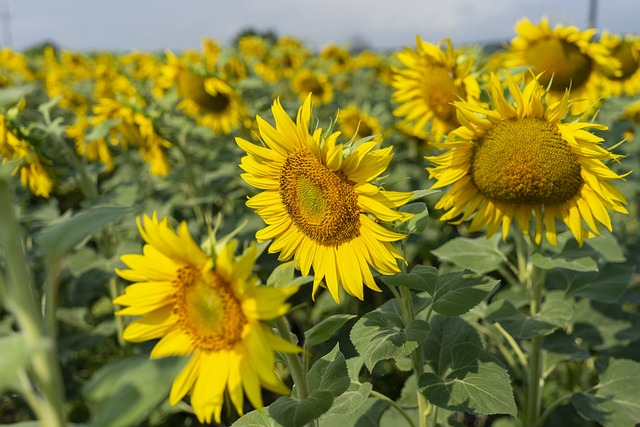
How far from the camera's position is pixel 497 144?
167cm

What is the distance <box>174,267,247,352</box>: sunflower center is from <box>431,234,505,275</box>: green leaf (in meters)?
1.04

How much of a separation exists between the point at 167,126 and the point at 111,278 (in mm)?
1137

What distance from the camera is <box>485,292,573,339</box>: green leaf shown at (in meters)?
1.79

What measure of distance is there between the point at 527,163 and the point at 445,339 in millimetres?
555

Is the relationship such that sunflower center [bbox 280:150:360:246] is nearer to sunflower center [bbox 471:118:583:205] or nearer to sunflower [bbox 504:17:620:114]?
sunflower center [bbox 471:118:583:205]

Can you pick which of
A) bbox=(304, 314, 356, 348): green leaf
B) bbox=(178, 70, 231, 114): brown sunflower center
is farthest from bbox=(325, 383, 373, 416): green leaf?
bbox=(178, 70, 231, 114): brown sunflower center

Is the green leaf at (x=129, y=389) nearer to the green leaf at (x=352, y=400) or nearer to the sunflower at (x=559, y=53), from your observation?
the green leaf at (x=352, y=400)

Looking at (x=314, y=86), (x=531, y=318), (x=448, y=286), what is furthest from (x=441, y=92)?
(x=314, y=86)

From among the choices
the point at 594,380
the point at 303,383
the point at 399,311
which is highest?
the point at 303,383

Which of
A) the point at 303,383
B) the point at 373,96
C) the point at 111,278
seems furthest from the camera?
the point at 373,96

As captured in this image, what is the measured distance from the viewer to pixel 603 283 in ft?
7.03

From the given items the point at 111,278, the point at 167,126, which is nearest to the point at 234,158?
the point at 167,126

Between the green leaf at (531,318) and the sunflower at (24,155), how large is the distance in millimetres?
1896

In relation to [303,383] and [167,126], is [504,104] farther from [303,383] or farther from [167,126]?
[167,126]
